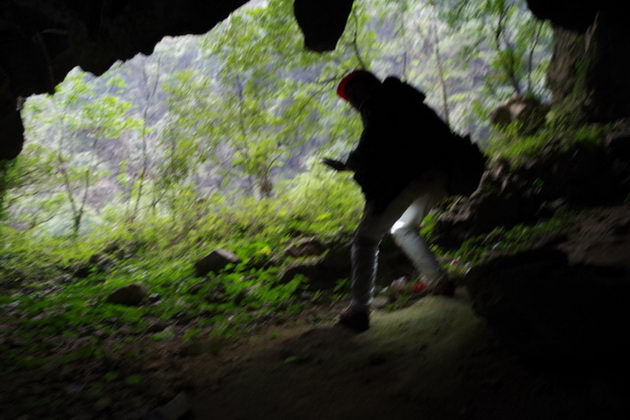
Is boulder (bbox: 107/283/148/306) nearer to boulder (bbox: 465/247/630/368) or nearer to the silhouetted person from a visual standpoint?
the silhouetted person

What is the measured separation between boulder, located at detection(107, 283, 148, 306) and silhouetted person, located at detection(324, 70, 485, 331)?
13.0 feet

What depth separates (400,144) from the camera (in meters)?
2.95

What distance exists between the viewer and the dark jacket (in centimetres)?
295

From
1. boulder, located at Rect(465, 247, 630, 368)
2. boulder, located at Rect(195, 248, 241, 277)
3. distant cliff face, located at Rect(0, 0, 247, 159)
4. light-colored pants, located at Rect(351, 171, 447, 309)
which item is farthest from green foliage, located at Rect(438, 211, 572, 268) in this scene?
distant cliff face, located at Rect(0, 0, 247, 159)

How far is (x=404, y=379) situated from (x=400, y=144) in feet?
5.40

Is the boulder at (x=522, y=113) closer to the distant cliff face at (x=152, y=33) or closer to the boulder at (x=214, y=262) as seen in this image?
the distant cliff face at (x=152, y=33)

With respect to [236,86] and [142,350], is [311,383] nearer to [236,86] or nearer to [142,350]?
[142,350]

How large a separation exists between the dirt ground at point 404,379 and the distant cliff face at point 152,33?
4.34 meters

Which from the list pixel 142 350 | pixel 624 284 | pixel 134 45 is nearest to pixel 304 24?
pixel 134 45

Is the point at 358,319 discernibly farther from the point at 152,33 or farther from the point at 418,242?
the point at 152,33

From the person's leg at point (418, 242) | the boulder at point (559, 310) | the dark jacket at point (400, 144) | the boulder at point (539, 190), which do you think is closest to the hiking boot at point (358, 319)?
the person's leg at point (418, 242)

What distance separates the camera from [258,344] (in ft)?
12.0

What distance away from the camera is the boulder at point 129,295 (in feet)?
18.7

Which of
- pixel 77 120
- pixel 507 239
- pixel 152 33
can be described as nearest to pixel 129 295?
pixel 152 33
